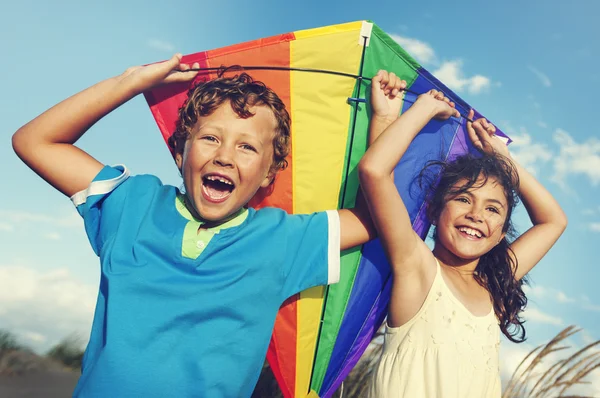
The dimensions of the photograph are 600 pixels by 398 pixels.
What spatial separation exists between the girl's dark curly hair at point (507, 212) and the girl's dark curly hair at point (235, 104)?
70 centimetres

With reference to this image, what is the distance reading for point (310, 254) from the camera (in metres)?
1.94

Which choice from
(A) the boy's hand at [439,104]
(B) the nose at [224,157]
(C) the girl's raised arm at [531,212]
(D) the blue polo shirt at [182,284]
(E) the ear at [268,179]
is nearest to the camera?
(D) the blue polo shirt at [182,284]

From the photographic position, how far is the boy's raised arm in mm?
1901

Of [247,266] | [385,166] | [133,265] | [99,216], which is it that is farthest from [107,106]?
[385,166]

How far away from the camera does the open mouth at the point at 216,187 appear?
1837mm

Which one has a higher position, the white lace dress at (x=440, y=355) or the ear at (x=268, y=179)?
the ear at (x=268, y=179)

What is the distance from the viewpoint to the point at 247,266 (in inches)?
71.9

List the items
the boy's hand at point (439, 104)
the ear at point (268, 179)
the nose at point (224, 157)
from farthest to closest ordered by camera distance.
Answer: the boy's hand at point (439, 104), the ear at point (268, 179), the nose at point (224, 157)

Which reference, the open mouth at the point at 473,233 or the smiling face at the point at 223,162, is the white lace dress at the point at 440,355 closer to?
the open mouth at the point at 473,233

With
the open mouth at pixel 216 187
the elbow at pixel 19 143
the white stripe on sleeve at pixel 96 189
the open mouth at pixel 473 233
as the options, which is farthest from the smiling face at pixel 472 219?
the elbow at pixel 19 143

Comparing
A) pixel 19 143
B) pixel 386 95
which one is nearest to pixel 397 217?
pixel 386 95

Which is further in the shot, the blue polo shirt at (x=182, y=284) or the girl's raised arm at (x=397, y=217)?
the girl's raised arm at (x=397, y=217)

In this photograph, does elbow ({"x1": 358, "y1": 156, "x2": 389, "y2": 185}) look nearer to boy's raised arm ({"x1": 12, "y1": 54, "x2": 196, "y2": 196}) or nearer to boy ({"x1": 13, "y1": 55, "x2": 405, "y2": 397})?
boy ({"x1": 13, "y1": 55, "x2": 405, "y2": 397})

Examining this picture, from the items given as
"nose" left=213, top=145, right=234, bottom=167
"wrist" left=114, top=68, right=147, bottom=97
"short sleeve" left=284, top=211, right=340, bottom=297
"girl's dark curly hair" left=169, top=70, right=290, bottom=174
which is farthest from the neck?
"wrist" left=114, top=68, right=147, bottom=97
